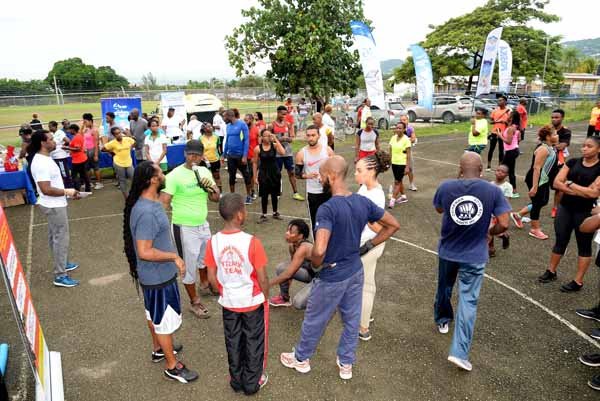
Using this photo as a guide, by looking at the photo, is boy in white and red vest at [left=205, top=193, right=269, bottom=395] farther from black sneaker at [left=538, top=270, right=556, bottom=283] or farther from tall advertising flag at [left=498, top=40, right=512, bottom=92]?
tall advertising flag at [left=498, top=40, right=512, bottom=92]

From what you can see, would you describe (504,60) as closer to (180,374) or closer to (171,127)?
(171,127)

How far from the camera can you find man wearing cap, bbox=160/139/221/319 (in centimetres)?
434

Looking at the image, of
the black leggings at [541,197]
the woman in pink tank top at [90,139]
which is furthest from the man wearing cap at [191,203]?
the woman in pink tank top at [90,139]

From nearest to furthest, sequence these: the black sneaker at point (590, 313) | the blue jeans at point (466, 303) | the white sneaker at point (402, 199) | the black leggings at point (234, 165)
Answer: the blue jeans at point (466, 303) < the black sneaker at point (590, 313) < the black leggings at point (234, 165) < the white sneaker at point (402, 199)

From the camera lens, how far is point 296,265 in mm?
3318

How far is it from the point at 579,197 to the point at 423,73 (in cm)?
1451

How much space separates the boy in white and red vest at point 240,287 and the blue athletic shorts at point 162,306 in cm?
48

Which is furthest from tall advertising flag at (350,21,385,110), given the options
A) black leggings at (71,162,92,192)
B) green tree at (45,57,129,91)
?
green tree at (45,57,129,91)

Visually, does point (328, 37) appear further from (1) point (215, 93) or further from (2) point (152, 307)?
(2) point (152, 307)

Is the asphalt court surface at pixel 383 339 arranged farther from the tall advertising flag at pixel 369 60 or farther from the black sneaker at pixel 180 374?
the tall advertising flag at pixel 369 60

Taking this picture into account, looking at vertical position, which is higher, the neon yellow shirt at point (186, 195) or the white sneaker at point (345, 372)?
the neon yellow shirt at point (186, 195)

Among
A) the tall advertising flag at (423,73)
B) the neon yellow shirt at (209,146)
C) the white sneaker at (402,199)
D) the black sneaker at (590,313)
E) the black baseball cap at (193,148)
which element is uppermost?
the tall advertising flag at (423,73)

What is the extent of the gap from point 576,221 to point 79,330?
5874 millimetres

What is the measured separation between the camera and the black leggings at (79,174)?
384 inches
